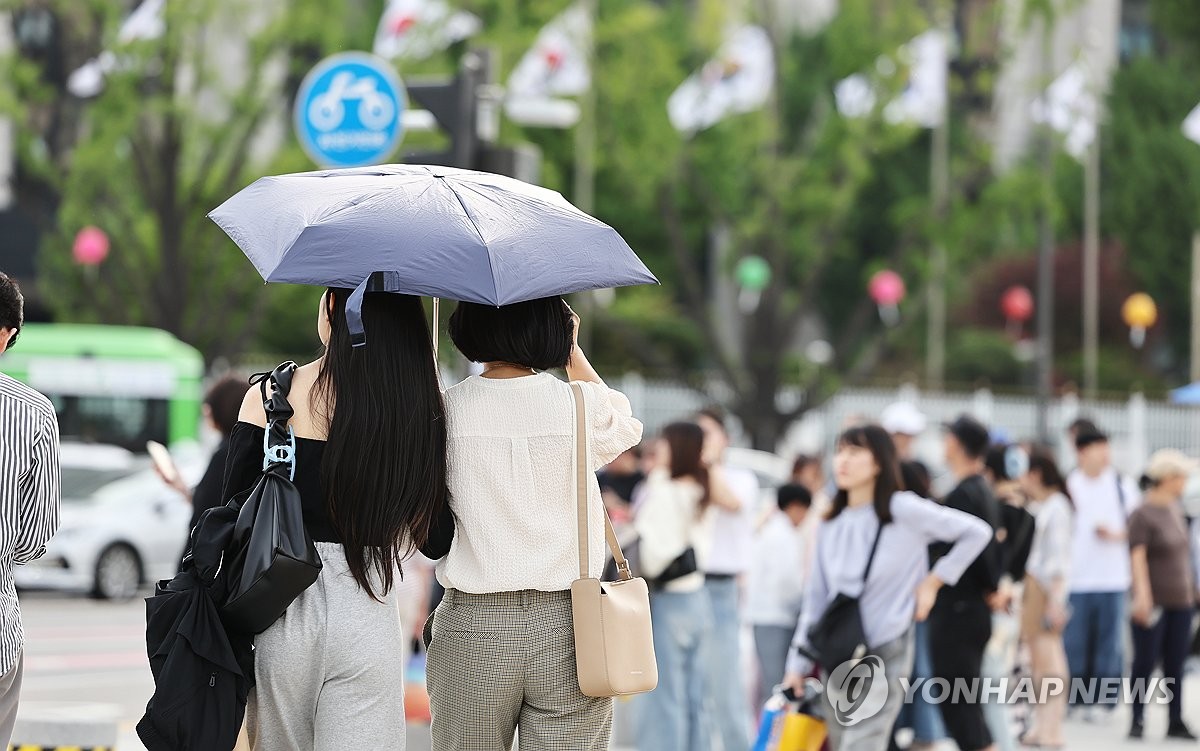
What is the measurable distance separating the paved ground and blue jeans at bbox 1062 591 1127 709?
0.35m

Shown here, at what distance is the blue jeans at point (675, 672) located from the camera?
8.27 meters

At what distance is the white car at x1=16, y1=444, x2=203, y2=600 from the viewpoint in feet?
58.1

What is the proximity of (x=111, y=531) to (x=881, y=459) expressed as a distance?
40.9ft

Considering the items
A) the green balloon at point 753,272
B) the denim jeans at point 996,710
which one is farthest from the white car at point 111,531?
the green balloon at point 753,272

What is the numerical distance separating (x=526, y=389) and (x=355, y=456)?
49 centimetres

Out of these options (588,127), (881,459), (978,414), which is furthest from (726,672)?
(978,414)

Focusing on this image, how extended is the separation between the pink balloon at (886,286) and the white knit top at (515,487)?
24406 millimetres

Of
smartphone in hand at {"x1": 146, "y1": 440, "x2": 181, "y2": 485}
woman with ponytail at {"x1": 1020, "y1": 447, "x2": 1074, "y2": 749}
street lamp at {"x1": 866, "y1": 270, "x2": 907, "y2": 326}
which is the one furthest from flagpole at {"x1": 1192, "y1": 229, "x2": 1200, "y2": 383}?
smartphone in hand at {"x1": 146, "y1": 440, "x2": 181, "y2": 485}

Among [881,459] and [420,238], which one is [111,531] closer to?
[881,459]

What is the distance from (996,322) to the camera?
49.5 meters

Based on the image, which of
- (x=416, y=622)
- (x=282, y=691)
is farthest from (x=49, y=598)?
(x=282, y=691)

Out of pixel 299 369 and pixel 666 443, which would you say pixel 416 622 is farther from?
pixel 299 369

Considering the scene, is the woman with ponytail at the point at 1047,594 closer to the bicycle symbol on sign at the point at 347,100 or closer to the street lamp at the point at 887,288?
the bicycle symbol on sign at the point at 347,100

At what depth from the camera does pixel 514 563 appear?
4.31 metres
